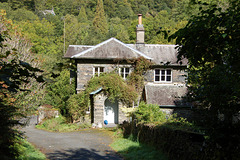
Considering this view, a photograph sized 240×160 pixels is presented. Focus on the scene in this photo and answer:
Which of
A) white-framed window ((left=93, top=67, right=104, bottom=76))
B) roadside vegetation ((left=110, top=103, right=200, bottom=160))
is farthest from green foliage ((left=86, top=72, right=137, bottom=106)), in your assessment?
roadside vegetation ((left=110, top=103, right=200, bottom=160))

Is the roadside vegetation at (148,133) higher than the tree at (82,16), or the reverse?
the tree at (82,16)

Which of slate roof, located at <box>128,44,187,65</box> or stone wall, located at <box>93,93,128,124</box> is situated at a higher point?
slate roof, located at <box>128,44,187,65</box>

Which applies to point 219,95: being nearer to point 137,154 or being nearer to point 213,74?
point 213,74

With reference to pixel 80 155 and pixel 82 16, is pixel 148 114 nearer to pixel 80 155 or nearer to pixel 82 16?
pixel 80 155

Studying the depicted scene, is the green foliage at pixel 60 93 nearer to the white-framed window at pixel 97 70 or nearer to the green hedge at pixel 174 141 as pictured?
the white-framed window at pixel 97 70

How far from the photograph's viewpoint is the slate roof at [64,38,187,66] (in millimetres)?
22500

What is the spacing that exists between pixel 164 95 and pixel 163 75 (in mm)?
3783

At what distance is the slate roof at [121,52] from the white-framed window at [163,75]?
78 cm

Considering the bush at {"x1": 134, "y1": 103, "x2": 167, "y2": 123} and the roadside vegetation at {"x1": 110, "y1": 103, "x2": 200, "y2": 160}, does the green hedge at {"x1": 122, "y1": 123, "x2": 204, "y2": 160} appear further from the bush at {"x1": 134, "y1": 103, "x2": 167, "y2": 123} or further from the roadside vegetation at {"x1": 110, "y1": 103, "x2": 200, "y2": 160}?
the bush at {"x1": 134, "y1": 103, "x2": 167, "y2": 123}

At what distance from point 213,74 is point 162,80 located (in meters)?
15.7

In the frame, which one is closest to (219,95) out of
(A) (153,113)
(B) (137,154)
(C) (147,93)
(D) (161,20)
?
(B) (137,154)

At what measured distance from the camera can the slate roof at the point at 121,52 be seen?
22.5 m

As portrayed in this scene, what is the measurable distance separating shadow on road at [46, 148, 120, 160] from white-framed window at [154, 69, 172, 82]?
12.5m

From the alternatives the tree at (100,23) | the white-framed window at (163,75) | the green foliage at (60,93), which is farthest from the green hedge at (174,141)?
the tree at (100,23)
